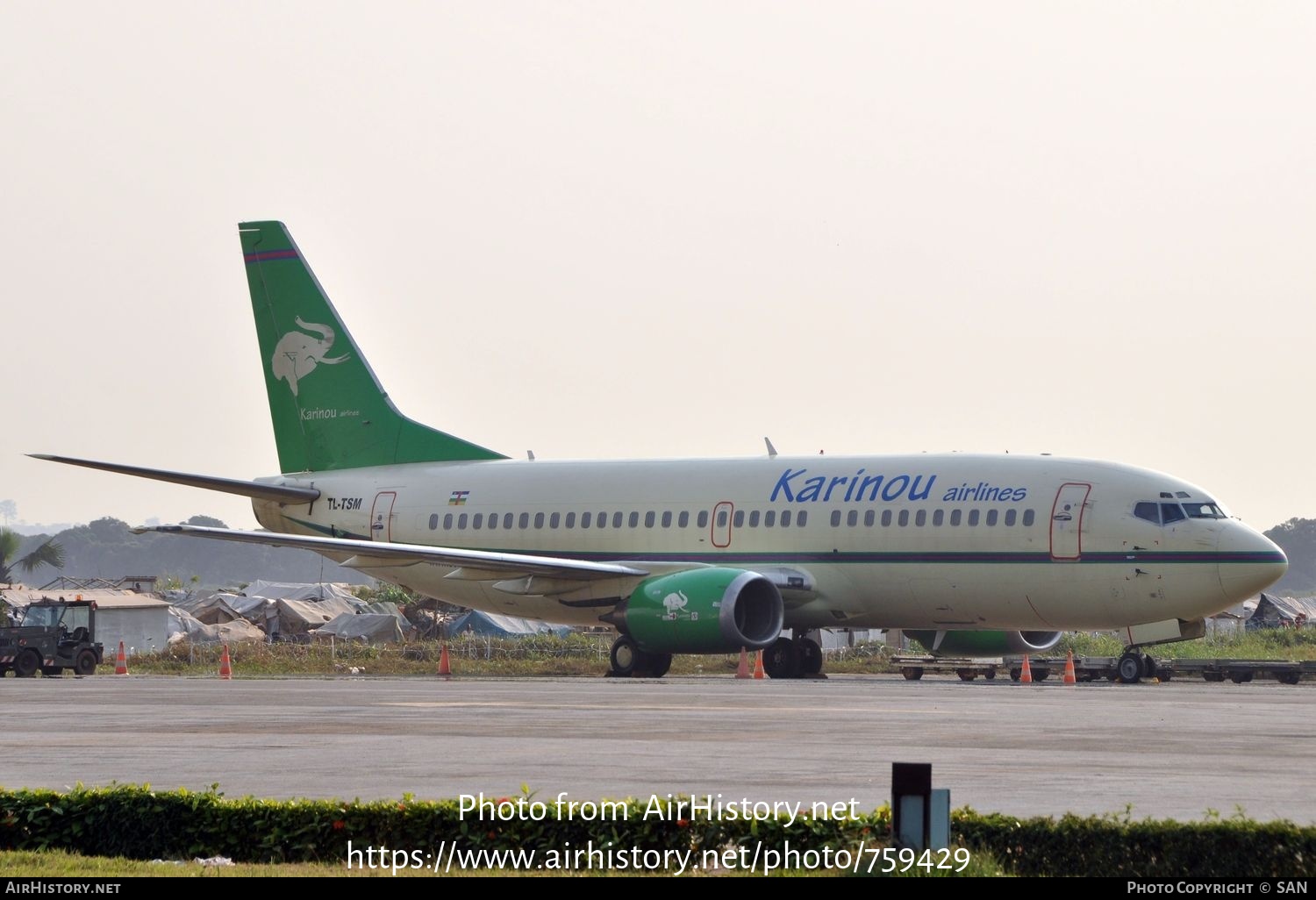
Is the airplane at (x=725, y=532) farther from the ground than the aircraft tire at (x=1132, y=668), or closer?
farther from the ground

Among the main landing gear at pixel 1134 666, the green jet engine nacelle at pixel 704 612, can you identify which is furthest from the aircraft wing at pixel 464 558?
the main landing gear at pixel 1134 666

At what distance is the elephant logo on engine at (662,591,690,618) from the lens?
33281 millimetres

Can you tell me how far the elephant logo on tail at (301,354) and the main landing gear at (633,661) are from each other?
11.2 metres

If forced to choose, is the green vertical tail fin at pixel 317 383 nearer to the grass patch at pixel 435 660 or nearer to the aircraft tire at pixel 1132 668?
the grass patch at pixel 435 660

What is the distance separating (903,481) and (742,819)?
23927 mm

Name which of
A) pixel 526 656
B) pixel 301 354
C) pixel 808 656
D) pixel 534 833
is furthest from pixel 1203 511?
pixel 534 833

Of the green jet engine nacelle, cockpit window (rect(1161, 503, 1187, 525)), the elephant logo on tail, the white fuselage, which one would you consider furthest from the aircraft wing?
cockpit window (rect(1161, 503, 1187, 525))

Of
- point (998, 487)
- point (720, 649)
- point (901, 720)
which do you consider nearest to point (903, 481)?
point (998, 487)

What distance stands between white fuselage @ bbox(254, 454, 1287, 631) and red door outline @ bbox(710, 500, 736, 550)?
2 centimetres

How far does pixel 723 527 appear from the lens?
119 feet

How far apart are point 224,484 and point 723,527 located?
429 inches

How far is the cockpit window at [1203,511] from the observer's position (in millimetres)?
31625

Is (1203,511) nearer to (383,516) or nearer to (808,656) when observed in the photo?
(808,656)

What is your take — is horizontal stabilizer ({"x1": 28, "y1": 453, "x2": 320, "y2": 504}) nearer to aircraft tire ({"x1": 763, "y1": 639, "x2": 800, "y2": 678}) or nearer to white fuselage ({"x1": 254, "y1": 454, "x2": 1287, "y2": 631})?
white fuselage ({"x1": 254, "y1": 454, "x2": 1287, "y2": 631})
